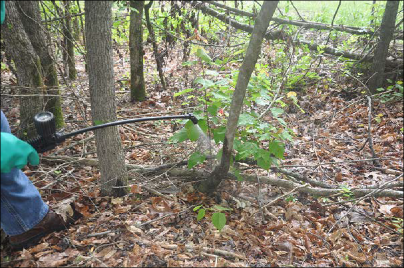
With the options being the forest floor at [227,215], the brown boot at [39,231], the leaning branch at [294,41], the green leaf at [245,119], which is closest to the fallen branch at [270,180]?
the forest floor at [227,215]

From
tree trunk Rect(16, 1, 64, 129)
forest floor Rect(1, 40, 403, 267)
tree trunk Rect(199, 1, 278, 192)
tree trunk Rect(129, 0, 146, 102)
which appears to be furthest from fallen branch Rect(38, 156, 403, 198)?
tree trunk Rect(129, 0, 146, 102)

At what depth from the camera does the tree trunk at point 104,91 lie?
8.18ft

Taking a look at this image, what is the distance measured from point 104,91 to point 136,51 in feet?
10.5

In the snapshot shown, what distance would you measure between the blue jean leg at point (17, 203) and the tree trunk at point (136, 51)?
375 cm

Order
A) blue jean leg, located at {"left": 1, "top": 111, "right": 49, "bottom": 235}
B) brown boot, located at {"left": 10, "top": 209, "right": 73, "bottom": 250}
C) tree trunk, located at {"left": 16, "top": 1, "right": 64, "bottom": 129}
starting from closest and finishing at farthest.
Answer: blue jean leg, located at {"left": 1, "top": 111, "right": 49, "bottom": 235} → brown boot, located at {"left": 10, "top": 209, "right": 73, "bottom": 250} → tree trunk, located at {"left": 16, "top": 1, "right": 64, "bottom": 129}

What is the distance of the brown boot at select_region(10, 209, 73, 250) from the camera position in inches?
96.3

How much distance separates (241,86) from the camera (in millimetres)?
2627

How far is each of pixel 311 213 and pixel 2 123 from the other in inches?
124

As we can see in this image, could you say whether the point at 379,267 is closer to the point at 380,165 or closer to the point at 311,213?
the point at 311,213

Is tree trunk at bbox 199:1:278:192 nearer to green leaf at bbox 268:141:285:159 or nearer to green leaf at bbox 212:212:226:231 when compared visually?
green leaf at bbox 268:141:285:159

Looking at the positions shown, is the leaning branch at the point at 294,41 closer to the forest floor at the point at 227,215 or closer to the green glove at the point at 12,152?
the forest floor at the point at 227,215

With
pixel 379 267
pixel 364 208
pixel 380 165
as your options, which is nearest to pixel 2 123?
pixel 379 267

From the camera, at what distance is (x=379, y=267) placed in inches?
97.4

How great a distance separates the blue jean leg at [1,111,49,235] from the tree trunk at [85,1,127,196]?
29.3 inches
